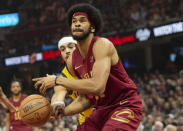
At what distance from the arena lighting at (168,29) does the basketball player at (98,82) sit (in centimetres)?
1039

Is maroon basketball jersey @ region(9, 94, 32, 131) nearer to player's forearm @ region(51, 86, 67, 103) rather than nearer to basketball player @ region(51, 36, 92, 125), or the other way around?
basketball player @ region(51, 36, 92, 125)

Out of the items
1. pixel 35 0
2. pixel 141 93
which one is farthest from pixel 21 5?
pixel 141 93

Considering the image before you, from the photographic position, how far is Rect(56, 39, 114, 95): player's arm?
361 centimetres

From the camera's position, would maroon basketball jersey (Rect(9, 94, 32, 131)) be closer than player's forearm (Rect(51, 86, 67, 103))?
No

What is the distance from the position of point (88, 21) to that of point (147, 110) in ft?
24.9

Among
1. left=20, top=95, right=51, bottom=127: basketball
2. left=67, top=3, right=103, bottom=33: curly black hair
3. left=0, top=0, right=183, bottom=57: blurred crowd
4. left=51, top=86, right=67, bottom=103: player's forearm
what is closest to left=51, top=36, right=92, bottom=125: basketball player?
left=51, top=86, right=67, bottom=103: player's forearm

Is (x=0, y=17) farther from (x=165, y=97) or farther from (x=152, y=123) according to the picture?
(x=152, y=123)

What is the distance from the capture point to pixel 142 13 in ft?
55.8

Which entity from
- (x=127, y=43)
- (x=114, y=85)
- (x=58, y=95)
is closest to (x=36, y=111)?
(x=58, y=95)

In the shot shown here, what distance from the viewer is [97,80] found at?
361 cm

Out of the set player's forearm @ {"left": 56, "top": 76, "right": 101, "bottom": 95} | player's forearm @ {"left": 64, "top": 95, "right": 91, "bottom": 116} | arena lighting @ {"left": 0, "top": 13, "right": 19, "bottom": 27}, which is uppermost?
arena lighting @ {"left": 0, "top": 13, "right": 19, "bottom": 27}

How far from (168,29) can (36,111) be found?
449 inches

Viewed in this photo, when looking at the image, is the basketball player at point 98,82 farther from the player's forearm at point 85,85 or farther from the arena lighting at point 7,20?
the arena lighting at point 7,20

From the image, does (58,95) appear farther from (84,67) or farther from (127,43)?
(127,43)
